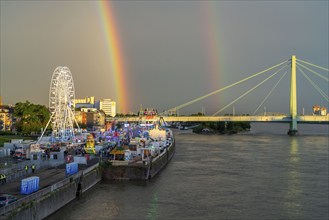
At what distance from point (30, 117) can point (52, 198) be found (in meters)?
29.3

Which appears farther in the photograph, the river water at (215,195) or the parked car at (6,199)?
the river water at (215,195)

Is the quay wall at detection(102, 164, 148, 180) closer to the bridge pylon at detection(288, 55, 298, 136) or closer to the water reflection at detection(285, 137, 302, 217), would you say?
the water reflection at detection(285, 137, 302, 217)

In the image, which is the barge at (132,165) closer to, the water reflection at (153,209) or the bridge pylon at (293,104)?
the water reflection at (153,209)

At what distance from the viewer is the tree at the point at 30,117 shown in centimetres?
3785

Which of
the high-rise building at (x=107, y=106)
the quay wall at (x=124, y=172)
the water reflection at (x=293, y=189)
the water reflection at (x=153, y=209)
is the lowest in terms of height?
the water reflection at (x=153, y=209)

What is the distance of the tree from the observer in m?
37.8

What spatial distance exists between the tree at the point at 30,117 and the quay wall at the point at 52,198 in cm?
2345

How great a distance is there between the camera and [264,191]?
1545 cm

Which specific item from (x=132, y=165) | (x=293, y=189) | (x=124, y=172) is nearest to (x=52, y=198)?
(x=124, y=172)

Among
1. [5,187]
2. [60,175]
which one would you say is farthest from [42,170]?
[5,187]

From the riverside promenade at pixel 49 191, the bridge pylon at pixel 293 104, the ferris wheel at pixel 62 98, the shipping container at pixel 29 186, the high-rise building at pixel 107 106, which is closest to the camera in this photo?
the riverside promenade at pixel 49 191

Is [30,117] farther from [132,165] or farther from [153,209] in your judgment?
[153,209]

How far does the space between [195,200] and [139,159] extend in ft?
19.7

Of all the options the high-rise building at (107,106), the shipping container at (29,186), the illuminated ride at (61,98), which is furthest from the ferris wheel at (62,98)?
the high-rise building at (107,106)
